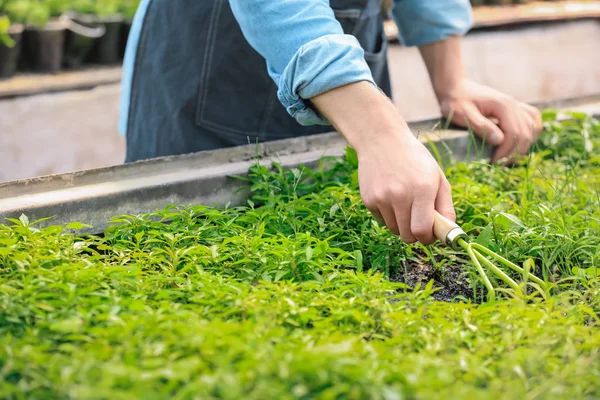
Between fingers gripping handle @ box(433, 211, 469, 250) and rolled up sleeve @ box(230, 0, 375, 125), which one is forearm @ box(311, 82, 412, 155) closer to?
rolled up sleeve @ box(230, 0, 375, 125)

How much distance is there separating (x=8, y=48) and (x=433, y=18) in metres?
2.94

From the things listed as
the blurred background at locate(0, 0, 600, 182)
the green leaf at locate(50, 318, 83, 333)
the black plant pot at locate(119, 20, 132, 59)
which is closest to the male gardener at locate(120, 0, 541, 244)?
the green leaf at locate(50, 318, 83, 333)

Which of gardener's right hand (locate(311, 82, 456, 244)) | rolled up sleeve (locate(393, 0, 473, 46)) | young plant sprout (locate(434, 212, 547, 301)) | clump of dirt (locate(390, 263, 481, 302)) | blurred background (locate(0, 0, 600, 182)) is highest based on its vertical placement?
rolled up sleeve (locate(393, 0, 473, 46))

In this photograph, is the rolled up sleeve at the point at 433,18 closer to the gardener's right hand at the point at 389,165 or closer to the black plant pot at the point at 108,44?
the gardener's right hand at the point at 389,165

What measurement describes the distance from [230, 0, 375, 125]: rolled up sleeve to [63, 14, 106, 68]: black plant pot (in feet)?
10.5

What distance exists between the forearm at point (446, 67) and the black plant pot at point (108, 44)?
2.93 metres

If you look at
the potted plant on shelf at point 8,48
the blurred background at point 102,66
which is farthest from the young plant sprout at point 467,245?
the potted plant on shelf at point 8,48

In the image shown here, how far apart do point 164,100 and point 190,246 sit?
0.76 meters

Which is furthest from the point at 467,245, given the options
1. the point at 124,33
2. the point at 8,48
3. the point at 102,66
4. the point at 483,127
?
the point at 124,33

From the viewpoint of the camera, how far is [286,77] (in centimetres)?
133

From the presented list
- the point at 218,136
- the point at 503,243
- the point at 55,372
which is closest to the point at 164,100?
the point at 218,136

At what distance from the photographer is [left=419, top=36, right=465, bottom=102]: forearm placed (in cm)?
203

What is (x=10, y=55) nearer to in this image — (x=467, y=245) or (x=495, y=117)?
(x=495, y=117)

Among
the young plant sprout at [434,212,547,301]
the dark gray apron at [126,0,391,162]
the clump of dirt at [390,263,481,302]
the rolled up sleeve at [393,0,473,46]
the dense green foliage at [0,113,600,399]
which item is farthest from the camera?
the rolled up sleeve at [393,0,473,46]
